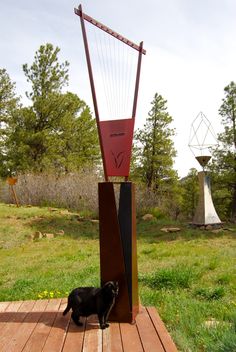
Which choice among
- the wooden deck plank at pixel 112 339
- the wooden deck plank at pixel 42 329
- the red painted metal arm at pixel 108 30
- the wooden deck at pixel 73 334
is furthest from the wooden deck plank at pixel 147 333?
the red painted metal arm at pixel 108 30

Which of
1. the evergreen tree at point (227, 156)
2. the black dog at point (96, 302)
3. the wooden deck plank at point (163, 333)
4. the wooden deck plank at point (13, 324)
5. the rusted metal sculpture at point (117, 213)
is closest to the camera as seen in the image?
the wooden deck plank at point (163, 333)

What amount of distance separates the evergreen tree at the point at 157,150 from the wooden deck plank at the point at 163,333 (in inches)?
633

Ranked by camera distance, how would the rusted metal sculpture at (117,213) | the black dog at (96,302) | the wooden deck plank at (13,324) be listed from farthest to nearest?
the rusted metal sculpture at (117,213)
the black dog at (96,302)
the wooden deck plank at (13,324)

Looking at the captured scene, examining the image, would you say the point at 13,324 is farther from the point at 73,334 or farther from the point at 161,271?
the point at 161,271

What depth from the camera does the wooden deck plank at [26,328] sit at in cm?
240

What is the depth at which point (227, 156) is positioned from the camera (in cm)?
1652

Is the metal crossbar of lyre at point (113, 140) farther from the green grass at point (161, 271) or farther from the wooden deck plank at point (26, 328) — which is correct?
the green grass at point (161, 271)

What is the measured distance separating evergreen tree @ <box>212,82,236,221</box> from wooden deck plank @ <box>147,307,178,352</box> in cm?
1410

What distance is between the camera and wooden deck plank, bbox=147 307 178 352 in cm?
232

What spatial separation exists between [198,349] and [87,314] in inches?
36.1

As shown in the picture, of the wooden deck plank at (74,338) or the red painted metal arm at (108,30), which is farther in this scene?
the red painted metal arm at (108,30)

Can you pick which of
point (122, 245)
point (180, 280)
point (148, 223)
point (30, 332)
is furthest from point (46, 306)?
point (148, 223)

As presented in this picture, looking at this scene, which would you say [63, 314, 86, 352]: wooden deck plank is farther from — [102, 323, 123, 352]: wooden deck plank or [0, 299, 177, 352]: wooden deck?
[102, 323, 123, 352]: wooden deck plank

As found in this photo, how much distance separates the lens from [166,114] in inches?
759
